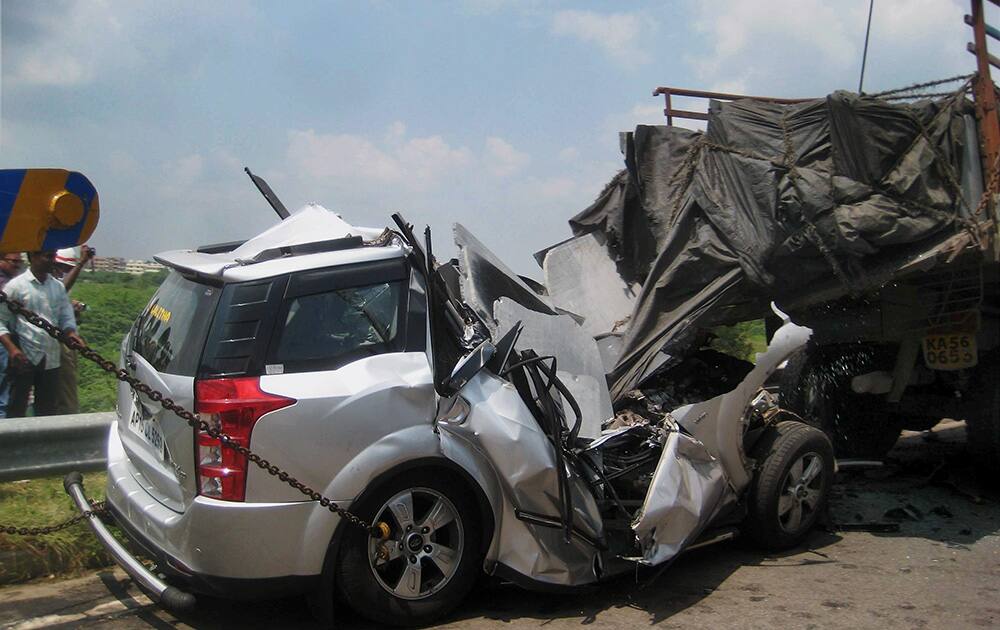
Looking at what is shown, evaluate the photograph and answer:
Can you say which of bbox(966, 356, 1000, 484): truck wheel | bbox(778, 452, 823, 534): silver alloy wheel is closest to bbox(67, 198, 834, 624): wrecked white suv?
bbox(778, 452, 823, 534): silver alloy wheel

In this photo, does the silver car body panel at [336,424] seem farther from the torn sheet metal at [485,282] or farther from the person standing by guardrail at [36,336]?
the person standing by guardrail at [36,336]

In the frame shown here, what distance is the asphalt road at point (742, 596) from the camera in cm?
429

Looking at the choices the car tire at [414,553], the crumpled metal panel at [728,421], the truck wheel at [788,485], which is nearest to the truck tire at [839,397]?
the truck wheel at [788,485]

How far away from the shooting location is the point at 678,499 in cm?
461

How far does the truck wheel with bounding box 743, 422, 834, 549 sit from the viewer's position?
527cm

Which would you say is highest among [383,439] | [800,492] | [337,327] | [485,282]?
[485,282]

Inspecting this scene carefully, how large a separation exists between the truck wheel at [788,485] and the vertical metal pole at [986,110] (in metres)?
1.99

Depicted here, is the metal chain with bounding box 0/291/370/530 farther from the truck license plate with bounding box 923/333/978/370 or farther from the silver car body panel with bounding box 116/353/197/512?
the truck license plate with bounding box 923/333/978/370

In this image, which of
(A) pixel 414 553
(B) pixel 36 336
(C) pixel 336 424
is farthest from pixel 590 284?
(B) pixel 36 336

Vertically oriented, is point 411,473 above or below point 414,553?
Answer: above

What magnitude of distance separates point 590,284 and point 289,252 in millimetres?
2635

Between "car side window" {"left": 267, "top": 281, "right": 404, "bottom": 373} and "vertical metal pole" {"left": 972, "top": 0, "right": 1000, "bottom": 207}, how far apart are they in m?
3.85

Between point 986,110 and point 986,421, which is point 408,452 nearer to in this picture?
point 986,110

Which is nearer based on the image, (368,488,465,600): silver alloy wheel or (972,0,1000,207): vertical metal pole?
(368,488,465,600): silver alloy wheel
